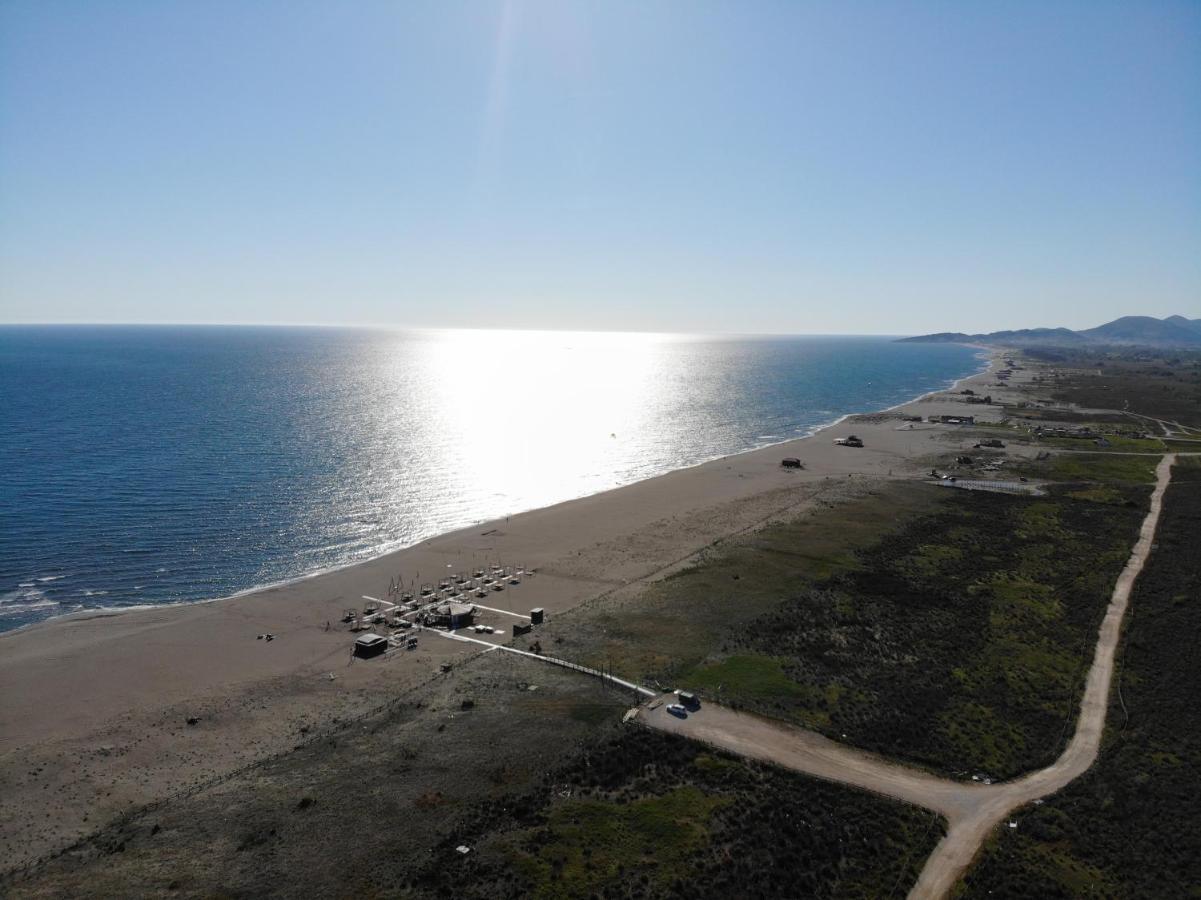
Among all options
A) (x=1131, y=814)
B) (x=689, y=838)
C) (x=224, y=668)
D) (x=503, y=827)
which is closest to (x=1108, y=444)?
(x=1131, y=814)

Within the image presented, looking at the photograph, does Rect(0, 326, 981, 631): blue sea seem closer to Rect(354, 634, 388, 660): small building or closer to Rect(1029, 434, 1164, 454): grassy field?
Rect(354, 634, 388, 660): small building

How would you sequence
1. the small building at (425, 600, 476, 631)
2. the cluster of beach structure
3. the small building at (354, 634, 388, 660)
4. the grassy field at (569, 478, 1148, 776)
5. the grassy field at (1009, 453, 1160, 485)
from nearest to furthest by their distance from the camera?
the grassy field at (569, 478, 1148, 776) → the small building at (354, 634, 388, 660) → the cluster of beach structure → the small building at (425, 600, 476, 631) → the grassy field at (1009, 453, 1160, 485)

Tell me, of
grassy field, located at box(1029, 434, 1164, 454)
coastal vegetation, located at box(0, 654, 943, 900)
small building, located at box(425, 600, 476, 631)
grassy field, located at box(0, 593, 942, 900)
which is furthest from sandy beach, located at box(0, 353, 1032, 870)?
grassy field, located at box(1029, 434, 1164, 454)

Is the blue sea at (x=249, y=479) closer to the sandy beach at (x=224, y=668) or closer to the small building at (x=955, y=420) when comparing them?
the sandy beach at (x=224, y=668)

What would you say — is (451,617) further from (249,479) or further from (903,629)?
(249,479)

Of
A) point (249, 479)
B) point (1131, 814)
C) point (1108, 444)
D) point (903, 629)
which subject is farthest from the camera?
point (1108, 444)

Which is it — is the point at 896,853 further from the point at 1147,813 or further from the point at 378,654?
the point at 378,654

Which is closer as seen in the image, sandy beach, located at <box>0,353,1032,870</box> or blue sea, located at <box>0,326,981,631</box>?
sandy beach, located at <box>0,353,1032,870</box>
